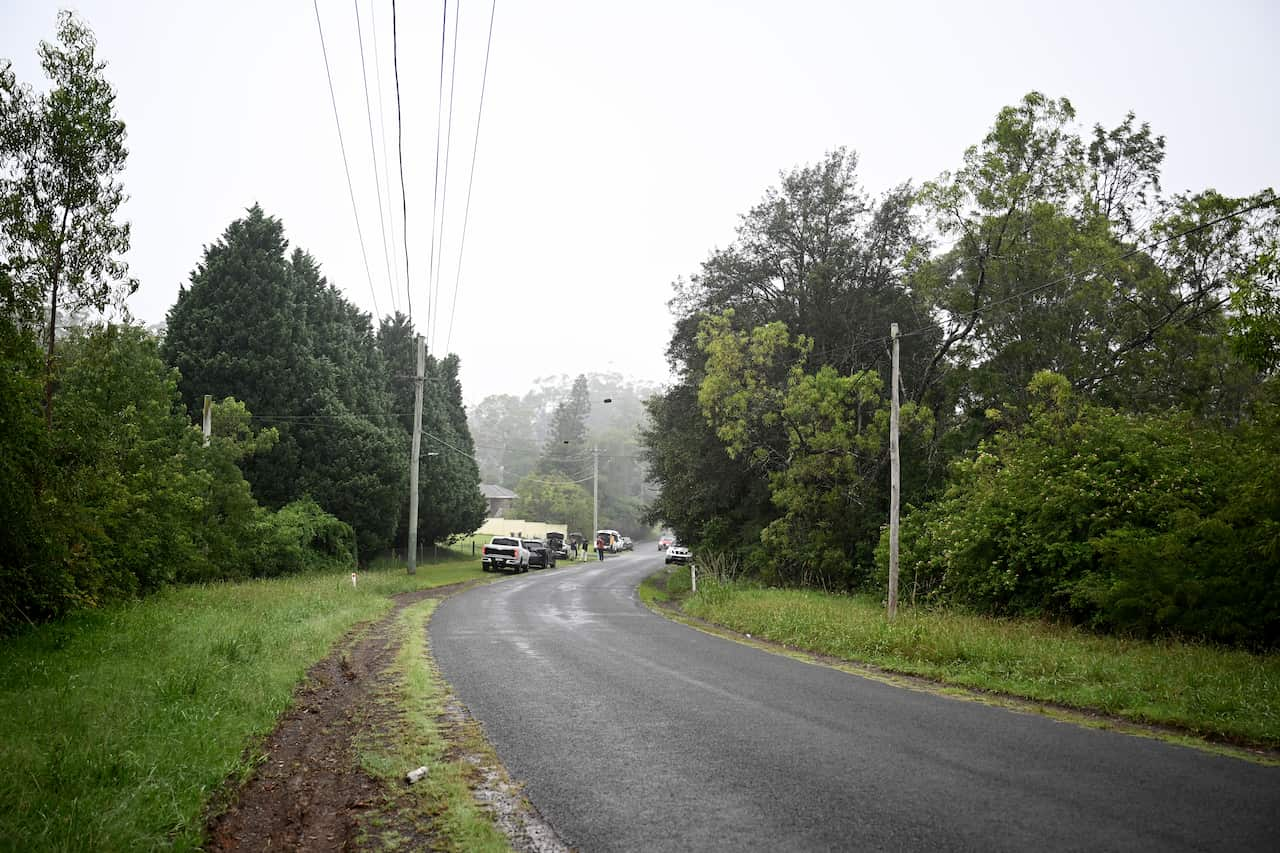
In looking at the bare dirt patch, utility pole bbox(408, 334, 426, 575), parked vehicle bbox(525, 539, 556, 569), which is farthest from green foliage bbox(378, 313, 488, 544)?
the bare dirt patch

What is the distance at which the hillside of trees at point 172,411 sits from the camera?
1122cm

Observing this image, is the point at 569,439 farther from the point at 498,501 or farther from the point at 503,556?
the point at 503,556

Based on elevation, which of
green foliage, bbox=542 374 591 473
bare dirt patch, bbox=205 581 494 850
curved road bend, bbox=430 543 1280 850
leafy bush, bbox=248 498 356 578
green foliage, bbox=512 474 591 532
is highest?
green foliage, bbox=542 374 591 473

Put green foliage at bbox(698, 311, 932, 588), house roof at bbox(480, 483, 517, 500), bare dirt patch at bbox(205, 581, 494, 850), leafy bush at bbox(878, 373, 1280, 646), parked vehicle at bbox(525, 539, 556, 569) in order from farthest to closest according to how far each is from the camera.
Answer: house roof at bbox(480, 483, 517, 500)
parked vehicle at bbox(525, 539, 556, 569)
green foliage at bbox(698, 311, 932, 588)
leafy bush at bbox(878, 373, 1280, 646)
bare dirt patch at bbox(205, 581, 494, 850)

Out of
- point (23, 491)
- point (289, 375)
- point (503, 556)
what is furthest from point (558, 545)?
point (23, 491)

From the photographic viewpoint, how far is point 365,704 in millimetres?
9789

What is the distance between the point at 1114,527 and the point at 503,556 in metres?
32.2

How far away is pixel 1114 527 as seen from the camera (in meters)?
15.9

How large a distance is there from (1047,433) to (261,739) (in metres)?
17.9

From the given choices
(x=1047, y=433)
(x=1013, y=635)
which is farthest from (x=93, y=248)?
(x=1047, y=433)

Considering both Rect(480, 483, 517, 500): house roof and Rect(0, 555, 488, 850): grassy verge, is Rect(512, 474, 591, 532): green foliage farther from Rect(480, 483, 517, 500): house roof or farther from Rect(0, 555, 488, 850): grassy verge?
Rect(0, 555, 488, 850): grassy verge

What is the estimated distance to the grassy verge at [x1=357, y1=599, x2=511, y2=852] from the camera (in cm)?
529

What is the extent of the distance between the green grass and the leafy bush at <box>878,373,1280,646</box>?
0.94 m

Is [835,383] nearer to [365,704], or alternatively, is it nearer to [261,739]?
[365,704]
